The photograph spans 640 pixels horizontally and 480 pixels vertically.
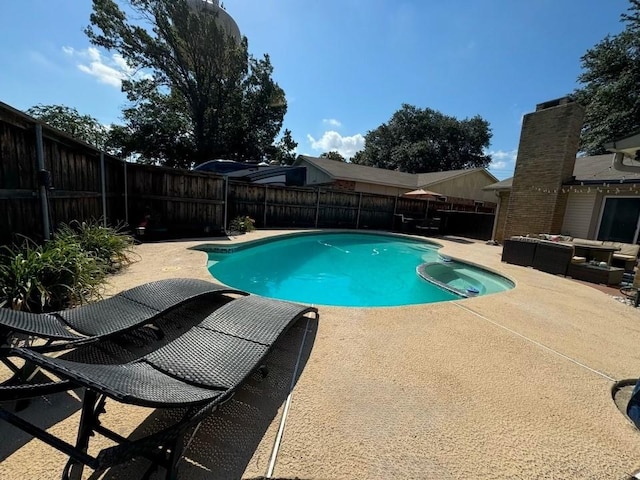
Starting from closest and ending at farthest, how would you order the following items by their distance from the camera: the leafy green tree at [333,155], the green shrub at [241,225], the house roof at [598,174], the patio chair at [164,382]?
the patio chair at [164,382] < the house roof at [598,174] < the green shrub at [241,225] < the leafy green tree at [333,155]

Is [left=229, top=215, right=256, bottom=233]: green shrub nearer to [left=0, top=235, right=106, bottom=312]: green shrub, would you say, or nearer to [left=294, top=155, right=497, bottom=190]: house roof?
[left=0, top=235, right=106, bottom=312]: green shrub

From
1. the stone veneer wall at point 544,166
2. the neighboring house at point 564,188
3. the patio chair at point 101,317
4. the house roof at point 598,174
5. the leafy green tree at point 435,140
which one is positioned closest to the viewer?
the patio chair at point 101,317

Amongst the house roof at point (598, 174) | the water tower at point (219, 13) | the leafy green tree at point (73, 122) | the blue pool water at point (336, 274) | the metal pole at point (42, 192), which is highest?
the water tower at point (219, 13)

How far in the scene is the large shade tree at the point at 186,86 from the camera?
17.7 meters

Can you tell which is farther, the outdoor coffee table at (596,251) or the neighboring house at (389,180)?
the neighboring house at (389,180)

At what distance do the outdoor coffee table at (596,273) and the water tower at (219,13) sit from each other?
23133mm

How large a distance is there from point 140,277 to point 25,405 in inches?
114

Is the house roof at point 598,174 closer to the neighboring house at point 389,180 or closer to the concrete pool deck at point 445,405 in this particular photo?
the neighboring house at point 389,180

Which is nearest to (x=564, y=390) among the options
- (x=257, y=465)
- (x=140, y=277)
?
(x=257, y=465)

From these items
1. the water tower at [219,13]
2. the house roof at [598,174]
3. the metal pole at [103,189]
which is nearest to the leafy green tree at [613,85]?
the house roof at [598,174]

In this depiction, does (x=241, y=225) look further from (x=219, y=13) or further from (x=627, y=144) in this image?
→ (x=219, y=13)

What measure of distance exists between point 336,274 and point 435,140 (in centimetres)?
3304

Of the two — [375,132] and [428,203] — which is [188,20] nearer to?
[428,203]

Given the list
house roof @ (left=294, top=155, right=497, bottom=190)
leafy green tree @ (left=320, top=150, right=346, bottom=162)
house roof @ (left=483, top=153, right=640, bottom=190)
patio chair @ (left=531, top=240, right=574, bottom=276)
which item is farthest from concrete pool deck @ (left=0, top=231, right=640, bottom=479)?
leafy green tree @ (left=320, top=150, right=346, bottom=162)
